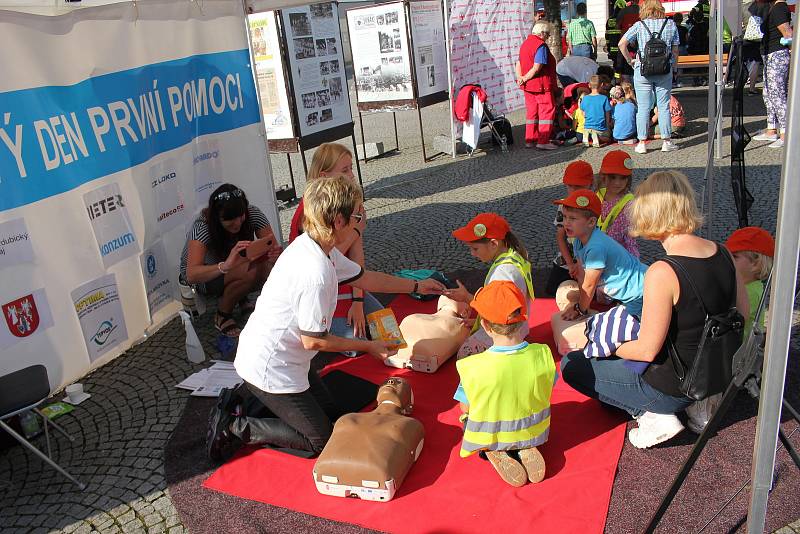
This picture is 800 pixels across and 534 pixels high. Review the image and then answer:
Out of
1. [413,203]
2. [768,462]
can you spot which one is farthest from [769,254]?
[413,203]

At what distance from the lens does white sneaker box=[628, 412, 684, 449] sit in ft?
11.0

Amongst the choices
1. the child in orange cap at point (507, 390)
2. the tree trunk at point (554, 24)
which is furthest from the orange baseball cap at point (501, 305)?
the tree trunk at point (554, 24)

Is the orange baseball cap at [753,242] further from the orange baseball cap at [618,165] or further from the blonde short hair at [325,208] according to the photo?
the blonde short hair at [325,208]

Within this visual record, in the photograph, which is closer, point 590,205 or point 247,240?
point 590,205

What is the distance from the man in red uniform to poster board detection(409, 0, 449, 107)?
1131 mm

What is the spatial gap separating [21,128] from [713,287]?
152 inches

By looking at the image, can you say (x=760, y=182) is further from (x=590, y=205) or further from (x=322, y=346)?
(x=322, y=346)

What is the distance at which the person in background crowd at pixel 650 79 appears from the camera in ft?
29.3

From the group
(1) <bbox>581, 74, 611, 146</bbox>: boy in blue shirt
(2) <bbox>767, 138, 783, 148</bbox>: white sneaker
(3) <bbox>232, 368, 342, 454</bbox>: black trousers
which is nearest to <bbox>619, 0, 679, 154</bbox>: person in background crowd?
(1) <bbox>581, 74, 611, 146</bbox>: boy in blue shirt

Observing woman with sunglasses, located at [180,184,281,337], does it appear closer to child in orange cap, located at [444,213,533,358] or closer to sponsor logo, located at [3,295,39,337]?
sponsor logo, located at [3,295,39,337]

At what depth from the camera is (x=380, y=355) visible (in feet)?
12.1

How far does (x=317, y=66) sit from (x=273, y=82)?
0.58 m

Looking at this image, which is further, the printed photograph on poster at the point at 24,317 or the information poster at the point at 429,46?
the information poster at the point at 429,46

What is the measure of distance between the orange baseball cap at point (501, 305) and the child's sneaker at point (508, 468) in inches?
26.9
